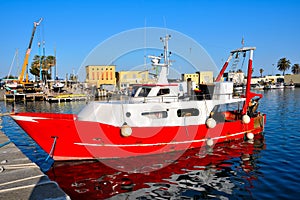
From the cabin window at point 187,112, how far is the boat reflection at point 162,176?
2.16m

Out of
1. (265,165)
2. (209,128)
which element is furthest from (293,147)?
(209,128)

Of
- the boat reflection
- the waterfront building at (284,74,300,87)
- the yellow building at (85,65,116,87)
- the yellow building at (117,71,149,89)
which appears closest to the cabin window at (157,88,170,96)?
the yellow building at (117,71,149,89)

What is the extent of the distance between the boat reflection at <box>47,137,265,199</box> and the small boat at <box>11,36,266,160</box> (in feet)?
2.15

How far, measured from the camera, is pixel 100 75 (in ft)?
239

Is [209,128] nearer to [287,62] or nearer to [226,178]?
[226,178]

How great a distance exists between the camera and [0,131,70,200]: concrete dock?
6102 millimetres

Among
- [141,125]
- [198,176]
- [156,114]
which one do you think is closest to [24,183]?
[141,125]

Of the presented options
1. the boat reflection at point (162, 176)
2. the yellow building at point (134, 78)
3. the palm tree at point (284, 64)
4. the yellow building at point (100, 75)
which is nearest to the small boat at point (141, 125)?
the boat reflection at point (162, 176)

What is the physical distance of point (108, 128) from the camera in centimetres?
1170

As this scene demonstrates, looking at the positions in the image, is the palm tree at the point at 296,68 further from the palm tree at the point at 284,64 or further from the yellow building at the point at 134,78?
the yellow building at the point at 134,78

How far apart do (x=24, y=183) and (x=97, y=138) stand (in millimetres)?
4981

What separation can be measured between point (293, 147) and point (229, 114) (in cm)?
491

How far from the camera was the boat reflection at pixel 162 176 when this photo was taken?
9.20 m

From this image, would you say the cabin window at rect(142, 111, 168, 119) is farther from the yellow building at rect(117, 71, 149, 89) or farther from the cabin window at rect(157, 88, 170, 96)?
the yellow building at rect(117, 71, 149, 89)
